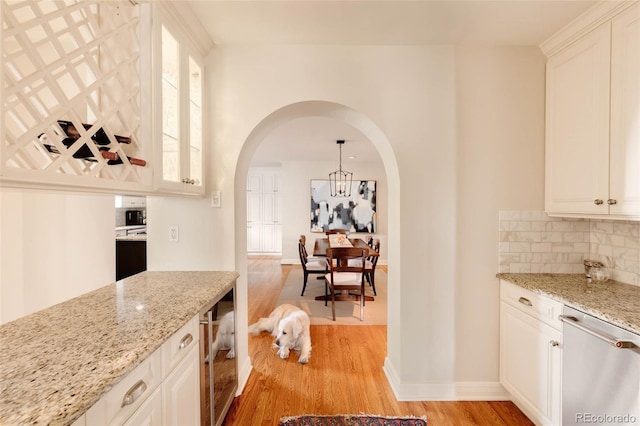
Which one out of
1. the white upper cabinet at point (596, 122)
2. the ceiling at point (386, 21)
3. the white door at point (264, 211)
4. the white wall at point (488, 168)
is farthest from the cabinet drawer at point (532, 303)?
the white door at point (264, 211)

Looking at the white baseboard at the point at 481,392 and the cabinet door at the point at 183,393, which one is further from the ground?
the cabinet door at the point at 183,393

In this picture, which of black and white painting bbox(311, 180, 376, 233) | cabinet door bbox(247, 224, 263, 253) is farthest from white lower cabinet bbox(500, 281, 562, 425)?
cabinet door bbox(247, 224, 263, 253)

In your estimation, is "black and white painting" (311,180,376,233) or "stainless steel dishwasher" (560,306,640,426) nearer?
"stainless steel dishwasher" (560,306,640,426)

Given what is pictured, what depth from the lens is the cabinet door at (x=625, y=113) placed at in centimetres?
146

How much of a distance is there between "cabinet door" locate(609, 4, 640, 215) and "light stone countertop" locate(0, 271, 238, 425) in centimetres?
226

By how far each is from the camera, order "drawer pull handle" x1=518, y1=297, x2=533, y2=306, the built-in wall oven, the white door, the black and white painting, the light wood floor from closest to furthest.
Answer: the built-in wall oven, "drawer pull handle" x1=518, y1=297, x2=533, y2=306, the light wood floor, the black and white painting, the white door

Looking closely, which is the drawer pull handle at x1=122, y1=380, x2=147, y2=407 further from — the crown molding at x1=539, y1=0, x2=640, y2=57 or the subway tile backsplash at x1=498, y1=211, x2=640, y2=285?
the crown molding at x1=539, y1=0, x2=640, y2=57

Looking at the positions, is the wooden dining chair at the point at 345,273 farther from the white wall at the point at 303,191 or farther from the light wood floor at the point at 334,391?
the white wall at the point at 303,191

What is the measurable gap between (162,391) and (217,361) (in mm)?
557

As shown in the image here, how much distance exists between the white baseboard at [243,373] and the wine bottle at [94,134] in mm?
1769

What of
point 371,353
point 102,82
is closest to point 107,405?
point 102,82

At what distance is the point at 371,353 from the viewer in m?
2.68

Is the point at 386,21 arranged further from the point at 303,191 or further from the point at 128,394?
the point at 303,191

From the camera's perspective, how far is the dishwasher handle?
1.20 metres
